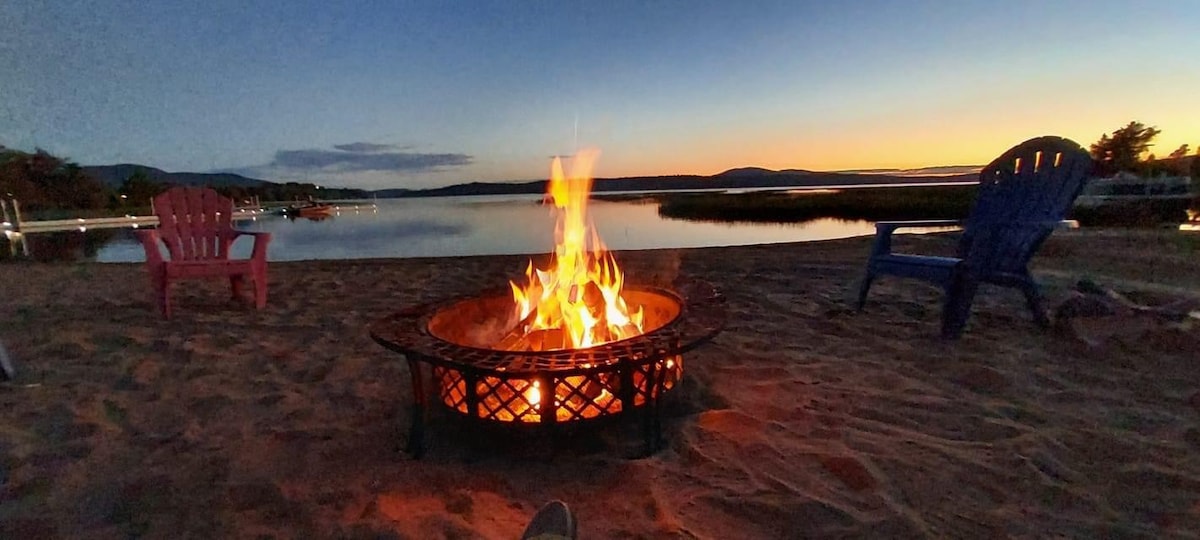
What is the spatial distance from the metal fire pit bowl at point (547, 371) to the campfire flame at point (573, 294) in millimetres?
177

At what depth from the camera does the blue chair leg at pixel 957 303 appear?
294cm

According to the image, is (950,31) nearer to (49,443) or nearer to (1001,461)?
(1001,461)

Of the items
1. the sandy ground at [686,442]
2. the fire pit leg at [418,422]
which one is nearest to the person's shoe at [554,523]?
the sandy ground at [686,442]

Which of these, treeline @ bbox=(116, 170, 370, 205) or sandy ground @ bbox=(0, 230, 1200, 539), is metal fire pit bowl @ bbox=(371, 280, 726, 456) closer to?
sandy ground @ bbox=(0, 230, 1200, 539)

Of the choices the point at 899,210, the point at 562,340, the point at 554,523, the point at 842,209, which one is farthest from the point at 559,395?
the point at 842,209

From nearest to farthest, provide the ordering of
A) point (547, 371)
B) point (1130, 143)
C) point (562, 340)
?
point (547, 371), point (562, 340), point (1130, 143)

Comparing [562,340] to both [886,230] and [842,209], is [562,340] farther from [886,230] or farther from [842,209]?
[842,209]

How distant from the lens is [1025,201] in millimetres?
3236

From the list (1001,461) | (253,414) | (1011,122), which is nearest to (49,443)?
(253,414)

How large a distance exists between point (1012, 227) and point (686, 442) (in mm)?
2365

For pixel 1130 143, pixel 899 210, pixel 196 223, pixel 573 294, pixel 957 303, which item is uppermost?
pixel 1130 143

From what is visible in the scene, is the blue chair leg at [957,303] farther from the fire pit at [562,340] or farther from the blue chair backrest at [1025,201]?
the fire pit at [562,340]

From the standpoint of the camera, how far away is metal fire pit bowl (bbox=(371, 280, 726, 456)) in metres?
1.60

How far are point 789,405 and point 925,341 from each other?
4.17ft
